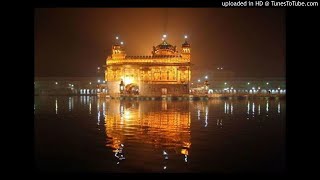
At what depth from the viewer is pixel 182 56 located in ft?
199

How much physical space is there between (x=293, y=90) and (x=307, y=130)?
3.28 ft

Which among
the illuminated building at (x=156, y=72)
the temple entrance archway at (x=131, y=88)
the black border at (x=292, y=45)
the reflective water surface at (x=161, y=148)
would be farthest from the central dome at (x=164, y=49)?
the black border at (x=292, y=45)

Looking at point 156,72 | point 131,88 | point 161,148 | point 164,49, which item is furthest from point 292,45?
point 131,88

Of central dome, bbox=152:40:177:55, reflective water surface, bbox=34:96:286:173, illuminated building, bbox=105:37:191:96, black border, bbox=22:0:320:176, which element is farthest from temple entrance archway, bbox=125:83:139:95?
black border, bbox=22:0:320:176

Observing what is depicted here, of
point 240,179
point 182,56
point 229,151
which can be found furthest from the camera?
point 182,56

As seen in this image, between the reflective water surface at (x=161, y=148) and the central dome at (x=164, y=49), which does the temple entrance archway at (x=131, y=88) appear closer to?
the central dome at (x=164, y=49)

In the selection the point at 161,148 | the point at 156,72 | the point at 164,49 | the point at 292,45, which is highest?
the point at 164,49

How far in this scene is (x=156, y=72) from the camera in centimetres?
5988

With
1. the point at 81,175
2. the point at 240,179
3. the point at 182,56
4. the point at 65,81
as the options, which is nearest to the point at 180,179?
the point at 240,179

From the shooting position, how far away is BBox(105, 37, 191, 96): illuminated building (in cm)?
5922

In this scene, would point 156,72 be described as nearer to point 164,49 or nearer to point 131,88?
point 164,49

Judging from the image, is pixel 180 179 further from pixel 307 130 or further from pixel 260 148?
pixel 260 148

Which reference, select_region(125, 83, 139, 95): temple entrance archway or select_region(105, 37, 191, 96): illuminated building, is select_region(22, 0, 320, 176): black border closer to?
select_region(105, 37, 191, 96): illuminated building

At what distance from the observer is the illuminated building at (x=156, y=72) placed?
59.2m
